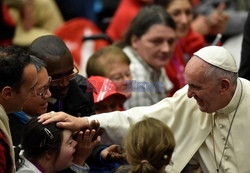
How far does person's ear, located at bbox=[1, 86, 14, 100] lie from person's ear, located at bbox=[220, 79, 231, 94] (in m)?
1.15

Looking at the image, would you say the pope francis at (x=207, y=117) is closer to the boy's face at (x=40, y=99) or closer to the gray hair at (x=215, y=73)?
the gray hair at (x=215, y=73)

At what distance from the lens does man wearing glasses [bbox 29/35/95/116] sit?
382 centimetres

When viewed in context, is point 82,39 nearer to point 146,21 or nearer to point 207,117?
point 146,21

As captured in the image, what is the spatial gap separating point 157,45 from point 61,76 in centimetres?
180

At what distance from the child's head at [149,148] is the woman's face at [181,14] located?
3.07 m

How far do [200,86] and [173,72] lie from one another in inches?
84.3

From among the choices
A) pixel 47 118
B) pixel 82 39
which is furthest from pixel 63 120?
pixel 82 39

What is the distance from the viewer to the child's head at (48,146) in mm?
3471

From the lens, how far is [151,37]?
5488 mm

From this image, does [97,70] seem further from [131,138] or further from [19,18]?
[19,18]

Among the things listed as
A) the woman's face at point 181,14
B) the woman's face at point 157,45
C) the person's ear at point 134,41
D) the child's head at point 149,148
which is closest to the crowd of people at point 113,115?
the child's head at point 149,148

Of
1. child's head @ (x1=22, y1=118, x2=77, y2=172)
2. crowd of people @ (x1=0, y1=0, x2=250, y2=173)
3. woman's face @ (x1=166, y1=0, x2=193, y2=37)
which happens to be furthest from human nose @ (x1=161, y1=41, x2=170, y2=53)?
child's head @ (x1=22, y1=118, x2=77, y2=172)

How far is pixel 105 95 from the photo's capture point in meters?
4.32

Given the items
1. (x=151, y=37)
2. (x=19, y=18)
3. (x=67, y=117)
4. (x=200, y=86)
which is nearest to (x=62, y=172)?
(x=67, y=117)
